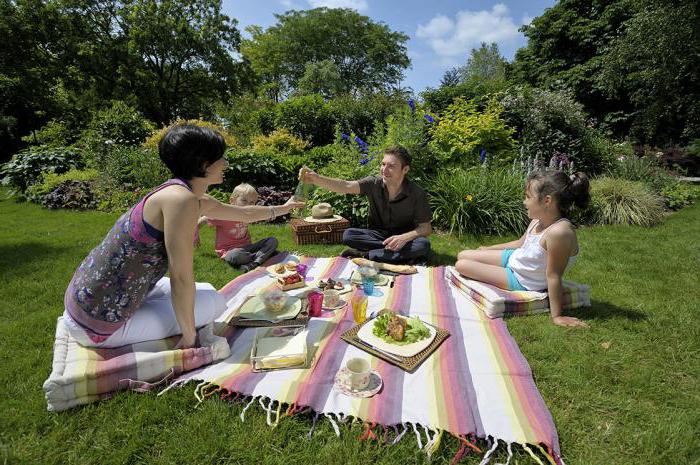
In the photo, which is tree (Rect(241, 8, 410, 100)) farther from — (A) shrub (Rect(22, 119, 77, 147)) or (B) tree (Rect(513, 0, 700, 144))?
(A) shrub (Rect(22, 119, 77, 147))

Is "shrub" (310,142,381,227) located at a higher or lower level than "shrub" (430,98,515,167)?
lower

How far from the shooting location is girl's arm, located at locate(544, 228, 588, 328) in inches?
112

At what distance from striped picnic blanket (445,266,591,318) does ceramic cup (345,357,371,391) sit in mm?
1464

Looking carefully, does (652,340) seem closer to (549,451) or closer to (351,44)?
(549,451)

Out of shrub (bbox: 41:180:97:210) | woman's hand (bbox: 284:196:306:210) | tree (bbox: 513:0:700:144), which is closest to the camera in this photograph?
woman's hand (bbox: 284:196:306:210)

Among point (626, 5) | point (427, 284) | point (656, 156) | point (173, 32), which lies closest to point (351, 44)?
point (173, 32)

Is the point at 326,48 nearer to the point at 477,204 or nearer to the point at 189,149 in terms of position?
the point at 477,204

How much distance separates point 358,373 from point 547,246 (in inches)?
77.9

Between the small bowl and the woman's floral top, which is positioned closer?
the woman's floral top

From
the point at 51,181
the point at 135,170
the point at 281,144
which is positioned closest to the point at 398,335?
the point at 135,170

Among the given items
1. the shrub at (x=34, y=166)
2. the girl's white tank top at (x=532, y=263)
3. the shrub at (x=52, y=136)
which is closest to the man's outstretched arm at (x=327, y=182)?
the girl's white tank top at (x=532, y=263)

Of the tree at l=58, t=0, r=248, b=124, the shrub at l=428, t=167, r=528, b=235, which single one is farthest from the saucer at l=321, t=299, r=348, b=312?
the tree at l=58, t=0, r=248, b=124

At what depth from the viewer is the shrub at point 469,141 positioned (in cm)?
667

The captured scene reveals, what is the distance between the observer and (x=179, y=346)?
2.40m
